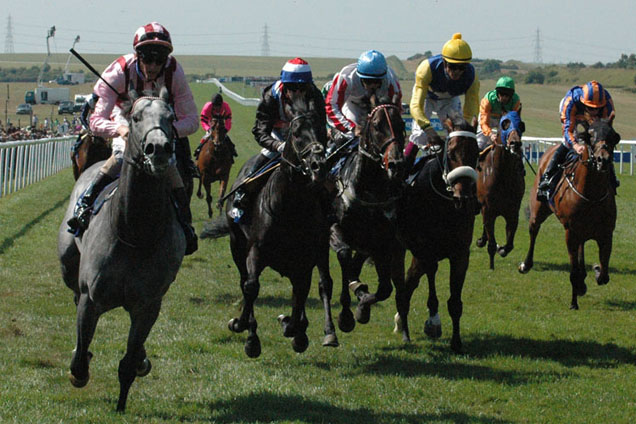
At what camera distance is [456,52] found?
8273 millimetres

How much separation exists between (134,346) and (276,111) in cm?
280

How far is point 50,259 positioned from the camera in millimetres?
12078

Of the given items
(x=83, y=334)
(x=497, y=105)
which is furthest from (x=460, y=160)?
(x=497, y=105)

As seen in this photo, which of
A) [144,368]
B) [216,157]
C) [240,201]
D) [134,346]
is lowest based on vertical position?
[144,368]

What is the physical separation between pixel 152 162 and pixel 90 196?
1.61 m

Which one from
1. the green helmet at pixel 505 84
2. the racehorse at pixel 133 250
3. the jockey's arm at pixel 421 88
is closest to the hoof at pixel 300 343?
the racehorse at pixel 133 250

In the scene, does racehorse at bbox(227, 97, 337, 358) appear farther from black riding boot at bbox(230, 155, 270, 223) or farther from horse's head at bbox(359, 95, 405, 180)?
horse's head at bbox(359, 95, 405, 180)

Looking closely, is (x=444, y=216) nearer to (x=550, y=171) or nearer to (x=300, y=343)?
(x=300, y=343)

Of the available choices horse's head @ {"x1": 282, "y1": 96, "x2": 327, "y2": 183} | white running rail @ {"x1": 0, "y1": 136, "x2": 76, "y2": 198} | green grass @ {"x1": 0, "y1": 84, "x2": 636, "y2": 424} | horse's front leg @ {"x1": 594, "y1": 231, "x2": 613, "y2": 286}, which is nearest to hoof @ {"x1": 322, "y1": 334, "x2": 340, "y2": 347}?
green grass @ {"x1": 0, "y1": 84, "x2": 636, "y2": 424}

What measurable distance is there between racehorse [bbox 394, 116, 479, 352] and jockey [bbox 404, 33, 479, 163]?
432mm

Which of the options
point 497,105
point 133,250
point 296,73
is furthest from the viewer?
point 497,105

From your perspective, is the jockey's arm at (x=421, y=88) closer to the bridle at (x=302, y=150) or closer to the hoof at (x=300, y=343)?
the bridle at (x=302, y=150)

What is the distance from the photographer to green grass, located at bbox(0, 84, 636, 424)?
19.7 feet

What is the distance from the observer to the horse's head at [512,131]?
11945 millimetres
